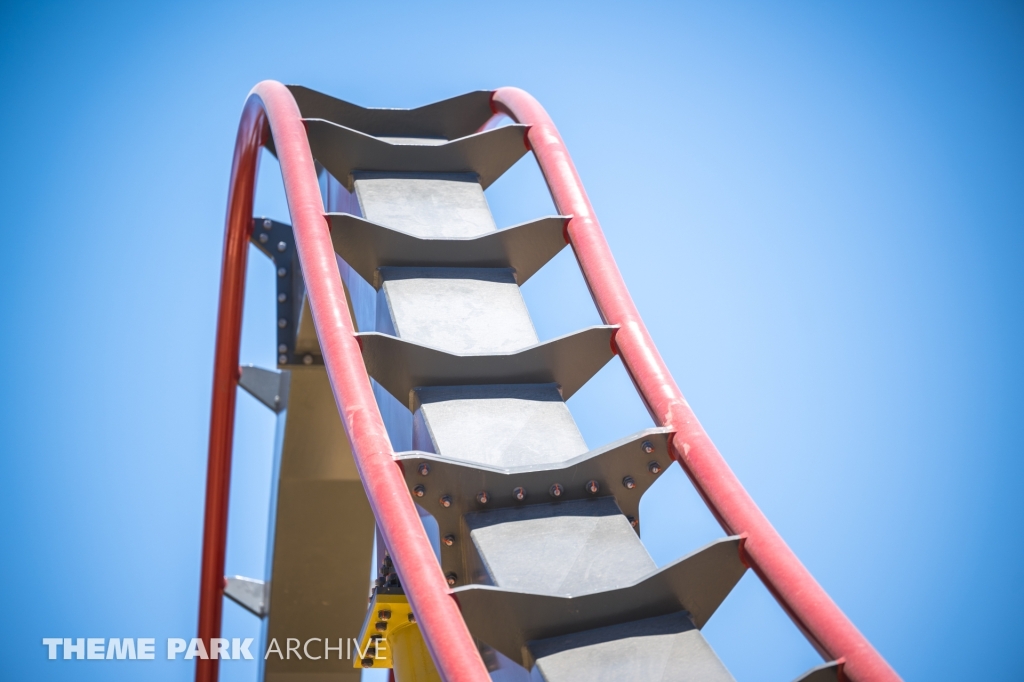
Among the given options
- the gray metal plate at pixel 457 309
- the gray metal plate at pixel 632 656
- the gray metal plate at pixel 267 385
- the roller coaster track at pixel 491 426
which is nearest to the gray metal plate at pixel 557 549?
the roller coaster track at pixel 491 426

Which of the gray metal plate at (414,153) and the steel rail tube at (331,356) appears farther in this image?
the gray metal plate at (414,153)

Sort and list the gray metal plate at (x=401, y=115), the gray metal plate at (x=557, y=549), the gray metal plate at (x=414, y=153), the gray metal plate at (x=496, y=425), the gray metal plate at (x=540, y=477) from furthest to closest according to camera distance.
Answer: the gray metal plate at (x=401, y=115) < the gray metal plate at (x=414, y=153) < the gray metal plate at (x=496, y=425) < the gray metal plate at (x=540, y=477) < the gray metal plate at (x=557, y=549)

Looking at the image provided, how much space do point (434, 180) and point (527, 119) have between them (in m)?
0.55

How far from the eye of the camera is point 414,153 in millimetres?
3932

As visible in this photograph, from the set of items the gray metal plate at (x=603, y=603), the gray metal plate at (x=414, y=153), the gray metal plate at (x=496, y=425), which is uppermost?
the gray metal plate at (x=414, y=153)

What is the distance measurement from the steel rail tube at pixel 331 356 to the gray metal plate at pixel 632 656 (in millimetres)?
297

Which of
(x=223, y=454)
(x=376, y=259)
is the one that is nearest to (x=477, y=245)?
(x=376, y=259)

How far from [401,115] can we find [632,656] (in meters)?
2.73

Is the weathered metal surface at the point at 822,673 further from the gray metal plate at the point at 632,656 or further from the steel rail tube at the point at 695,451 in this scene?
the gray metal plate at the point at 632,656

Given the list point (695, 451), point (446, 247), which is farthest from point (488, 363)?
point (695, 451)

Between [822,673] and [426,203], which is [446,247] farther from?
[822,673]

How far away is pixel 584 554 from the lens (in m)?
2.66

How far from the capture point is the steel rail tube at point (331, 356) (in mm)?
2232

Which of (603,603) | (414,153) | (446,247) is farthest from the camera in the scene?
(414,153)
